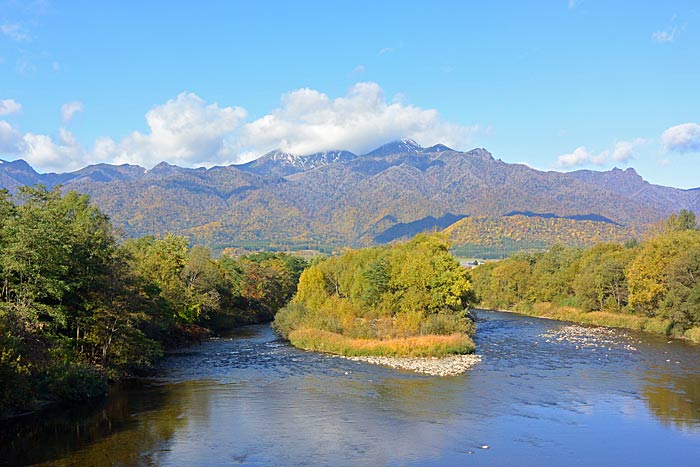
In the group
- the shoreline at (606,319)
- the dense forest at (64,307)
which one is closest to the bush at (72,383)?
the dense forest at (64,307)

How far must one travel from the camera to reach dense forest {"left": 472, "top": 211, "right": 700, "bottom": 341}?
75562 mm

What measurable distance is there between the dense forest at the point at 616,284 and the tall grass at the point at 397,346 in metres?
30.2

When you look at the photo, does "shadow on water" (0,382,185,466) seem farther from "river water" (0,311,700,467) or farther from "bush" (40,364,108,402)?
"bush" (40,364,108,402)

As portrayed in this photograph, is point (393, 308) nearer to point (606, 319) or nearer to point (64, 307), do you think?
point (606, 319)

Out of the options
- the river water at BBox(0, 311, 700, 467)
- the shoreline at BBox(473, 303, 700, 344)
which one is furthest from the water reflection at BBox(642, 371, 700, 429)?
the shoreline at BBox(473, 303, 700, 344)

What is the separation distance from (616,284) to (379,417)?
72.2 m

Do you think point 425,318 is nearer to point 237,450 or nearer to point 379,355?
point 379,355

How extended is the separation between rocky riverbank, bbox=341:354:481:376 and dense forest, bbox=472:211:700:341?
1264 inches

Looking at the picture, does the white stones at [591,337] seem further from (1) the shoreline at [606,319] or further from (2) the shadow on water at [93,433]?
(2) the shadow on water at [93,433]

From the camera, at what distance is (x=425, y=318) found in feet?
232

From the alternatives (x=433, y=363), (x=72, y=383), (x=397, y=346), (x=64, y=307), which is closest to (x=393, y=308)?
(x=397, y=346)

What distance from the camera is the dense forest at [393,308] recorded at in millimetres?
64188

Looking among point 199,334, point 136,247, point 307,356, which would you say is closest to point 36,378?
point 307,356

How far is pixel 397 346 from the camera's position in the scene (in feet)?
204
